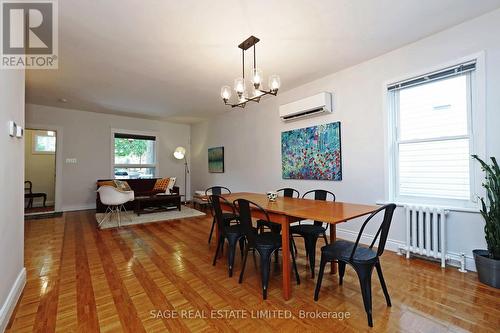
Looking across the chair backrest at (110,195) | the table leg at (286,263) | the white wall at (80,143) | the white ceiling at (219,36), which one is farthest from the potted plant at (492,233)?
the white wall at (80,143)

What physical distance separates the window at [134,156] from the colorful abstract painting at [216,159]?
1757 mm

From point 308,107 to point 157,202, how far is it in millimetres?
4299

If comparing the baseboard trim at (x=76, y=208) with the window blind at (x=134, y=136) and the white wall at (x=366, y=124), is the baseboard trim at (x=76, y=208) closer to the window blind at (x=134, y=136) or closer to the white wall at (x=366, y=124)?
the window blind at (x=134, y=136)

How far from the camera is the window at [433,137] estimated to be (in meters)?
2.48

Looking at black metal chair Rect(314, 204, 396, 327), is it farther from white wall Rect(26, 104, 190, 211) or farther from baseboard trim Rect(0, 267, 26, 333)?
white wall Rect(26, 104, 190, 211)

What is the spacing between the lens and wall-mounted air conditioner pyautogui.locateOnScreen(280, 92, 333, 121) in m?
3.57

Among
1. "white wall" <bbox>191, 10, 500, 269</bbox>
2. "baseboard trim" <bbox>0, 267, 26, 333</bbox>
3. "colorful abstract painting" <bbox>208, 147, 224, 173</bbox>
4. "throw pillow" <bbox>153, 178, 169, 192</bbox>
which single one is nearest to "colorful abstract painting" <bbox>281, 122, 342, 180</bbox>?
"white wall" <bbox>191, 10, 500, 269</bbox>

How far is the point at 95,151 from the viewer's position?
6.12 meters

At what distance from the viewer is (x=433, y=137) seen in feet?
8.91

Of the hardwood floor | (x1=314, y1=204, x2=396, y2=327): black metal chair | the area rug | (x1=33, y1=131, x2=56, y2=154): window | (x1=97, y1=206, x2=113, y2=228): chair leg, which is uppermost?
(x1=33, y1=131, x2=56, y2=154): window

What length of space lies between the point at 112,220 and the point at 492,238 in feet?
18.7

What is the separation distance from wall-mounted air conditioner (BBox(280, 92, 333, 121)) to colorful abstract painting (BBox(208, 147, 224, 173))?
8.18ft

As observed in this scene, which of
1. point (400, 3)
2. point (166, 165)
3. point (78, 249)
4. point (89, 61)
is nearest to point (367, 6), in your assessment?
point (400, 3)

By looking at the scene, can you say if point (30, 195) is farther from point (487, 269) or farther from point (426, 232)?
point (487, 269)
